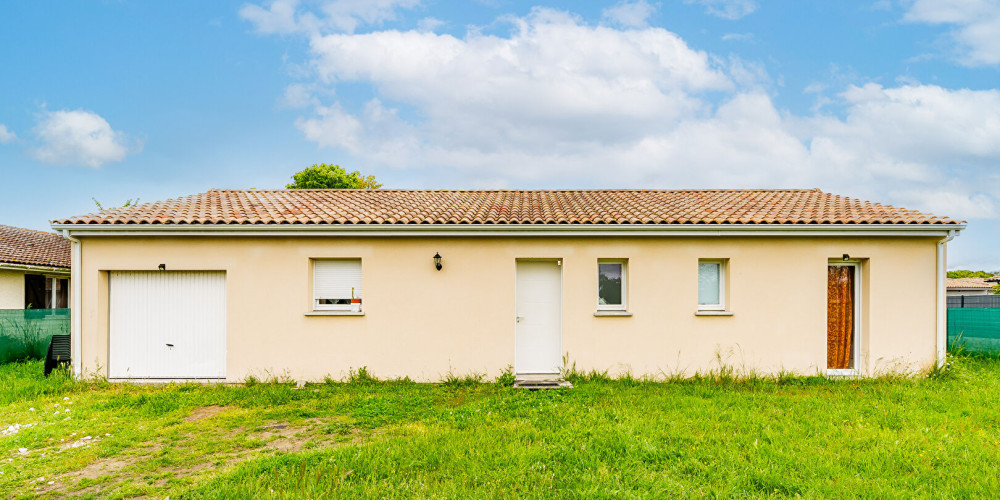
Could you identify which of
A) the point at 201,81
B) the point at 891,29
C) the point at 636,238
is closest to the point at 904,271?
the point at 636,238

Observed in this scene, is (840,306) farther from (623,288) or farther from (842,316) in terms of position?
Result: (623,288)

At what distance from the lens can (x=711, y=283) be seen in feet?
27.3

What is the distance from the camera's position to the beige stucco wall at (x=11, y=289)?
1282 cm

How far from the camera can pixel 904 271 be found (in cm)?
806

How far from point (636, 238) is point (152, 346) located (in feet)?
28.9

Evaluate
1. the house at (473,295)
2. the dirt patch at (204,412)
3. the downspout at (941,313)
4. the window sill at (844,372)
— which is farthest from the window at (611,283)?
the dirt patch at (204,412)

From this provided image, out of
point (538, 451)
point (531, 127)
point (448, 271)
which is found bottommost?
point (538, 451)

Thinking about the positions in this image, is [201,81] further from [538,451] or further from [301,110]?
[538,451]

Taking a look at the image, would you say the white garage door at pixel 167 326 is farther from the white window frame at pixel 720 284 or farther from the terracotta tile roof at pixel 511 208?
the white window frame at pixel 720 284

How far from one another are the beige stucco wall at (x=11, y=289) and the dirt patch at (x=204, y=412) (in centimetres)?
1141

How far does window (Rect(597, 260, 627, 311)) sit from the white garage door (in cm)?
677

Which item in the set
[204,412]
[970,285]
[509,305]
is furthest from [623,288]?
[970,285]

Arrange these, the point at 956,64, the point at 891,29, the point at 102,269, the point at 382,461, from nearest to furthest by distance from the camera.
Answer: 1. the point at 382,461
2. the point at 102,269
3. the point at 891,29
4. the point at 956,64

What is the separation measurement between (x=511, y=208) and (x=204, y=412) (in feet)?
20.2
